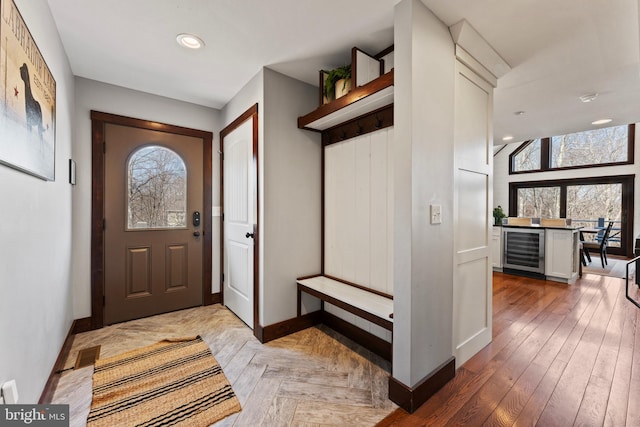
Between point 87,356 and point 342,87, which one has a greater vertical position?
point 342,87

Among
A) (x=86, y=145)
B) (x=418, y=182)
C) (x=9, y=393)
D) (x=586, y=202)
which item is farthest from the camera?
(x=586, y=202)

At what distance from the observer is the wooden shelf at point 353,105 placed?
1.83m

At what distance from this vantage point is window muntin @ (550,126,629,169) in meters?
6.41

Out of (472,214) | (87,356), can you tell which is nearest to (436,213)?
(472,214)

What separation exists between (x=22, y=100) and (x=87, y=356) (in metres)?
1.95

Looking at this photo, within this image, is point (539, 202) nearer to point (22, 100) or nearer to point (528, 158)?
point (528, 158)

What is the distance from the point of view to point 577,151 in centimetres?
695

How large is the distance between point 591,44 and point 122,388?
407 centimetres

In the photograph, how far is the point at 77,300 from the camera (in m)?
2.61

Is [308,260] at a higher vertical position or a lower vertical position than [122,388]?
higher

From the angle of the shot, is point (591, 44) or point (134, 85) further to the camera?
point (134, 85)

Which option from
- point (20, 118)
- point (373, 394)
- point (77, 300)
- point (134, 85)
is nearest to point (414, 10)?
point (20, 118)

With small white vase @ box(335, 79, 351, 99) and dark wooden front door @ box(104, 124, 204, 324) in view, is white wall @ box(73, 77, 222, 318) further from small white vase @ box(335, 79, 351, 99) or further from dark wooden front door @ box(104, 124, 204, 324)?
small white vase @ box(335, 79, 351, 99)

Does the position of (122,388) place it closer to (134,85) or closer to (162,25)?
(162,25)
